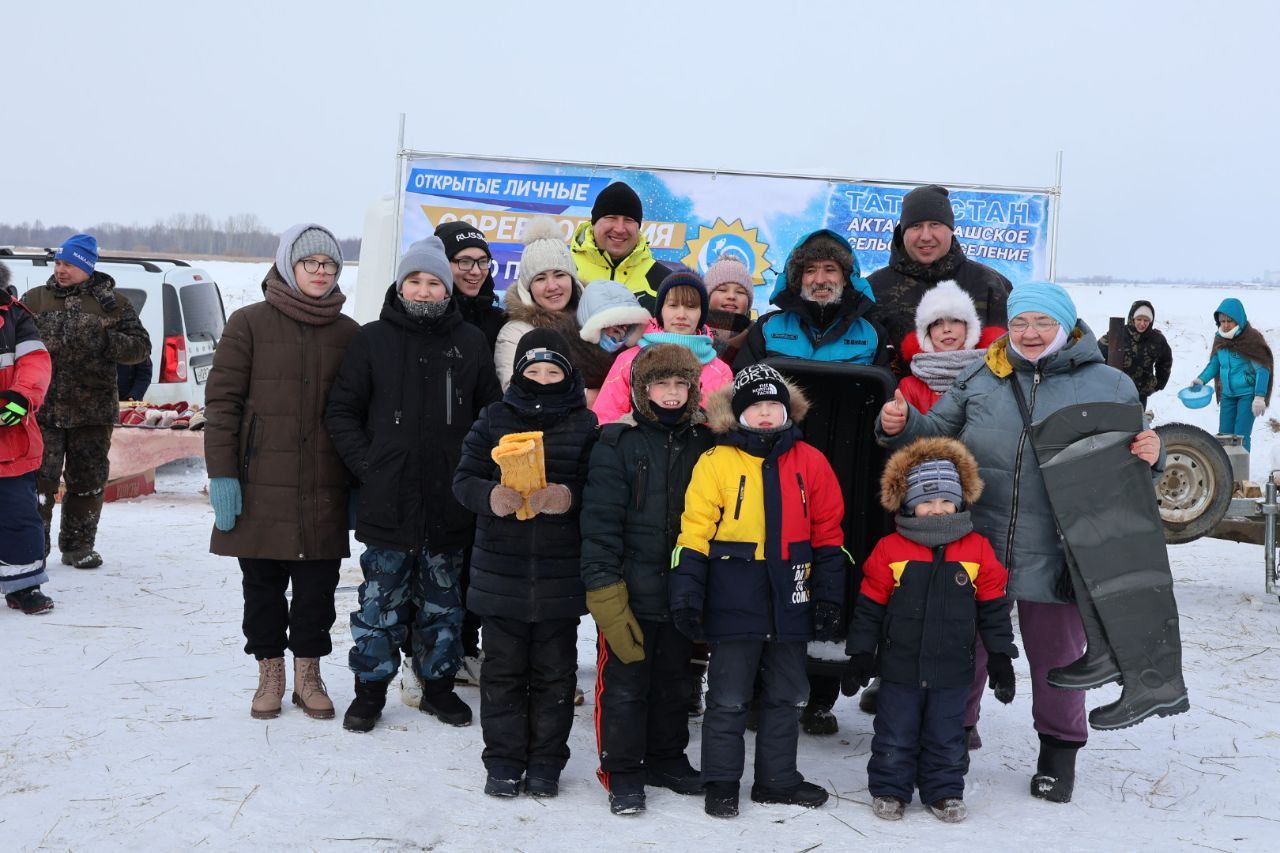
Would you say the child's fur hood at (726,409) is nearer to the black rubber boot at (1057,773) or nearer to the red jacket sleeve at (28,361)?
the black rubber boot at (1057,773)

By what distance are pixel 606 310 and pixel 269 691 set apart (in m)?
1.99

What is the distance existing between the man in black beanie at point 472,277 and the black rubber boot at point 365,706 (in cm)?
144

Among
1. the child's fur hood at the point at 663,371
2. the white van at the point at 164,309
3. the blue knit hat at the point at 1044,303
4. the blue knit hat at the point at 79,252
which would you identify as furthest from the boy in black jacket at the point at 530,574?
the white van at the point at 164,309

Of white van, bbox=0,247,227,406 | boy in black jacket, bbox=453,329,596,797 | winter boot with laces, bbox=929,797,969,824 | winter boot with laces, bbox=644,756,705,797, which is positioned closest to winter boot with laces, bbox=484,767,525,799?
boy in black jacket, bbox=453,329,596,797

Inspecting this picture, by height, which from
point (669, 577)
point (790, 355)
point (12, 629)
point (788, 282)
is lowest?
point (12, 629)

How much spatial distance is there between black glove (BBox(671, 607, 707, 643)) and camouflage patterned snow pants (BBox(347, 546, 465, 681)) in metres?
1.13

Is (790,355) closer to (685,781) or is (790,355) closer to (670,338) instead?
(670,338)

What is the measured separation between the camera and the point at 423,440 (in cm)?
414

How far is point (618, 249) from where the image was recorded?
5180mm

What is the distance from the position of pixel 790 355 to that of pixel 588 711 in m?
1.74

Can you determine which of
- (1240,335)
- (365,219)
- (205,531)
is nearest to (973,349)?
(205,531)

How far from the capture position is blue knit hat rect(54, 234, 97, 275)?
661 cm

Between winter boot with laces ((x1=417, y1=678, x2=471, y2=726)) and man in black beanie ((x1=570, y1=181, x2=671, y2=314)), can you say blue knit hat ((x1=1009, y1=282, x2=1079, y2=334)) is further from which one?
winter boot with laces ((x1=417, y1=678, x2=471, y2=726))

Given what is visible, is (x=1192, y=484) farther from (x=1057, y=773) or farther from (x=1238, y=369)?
(x=1238, y=369)
